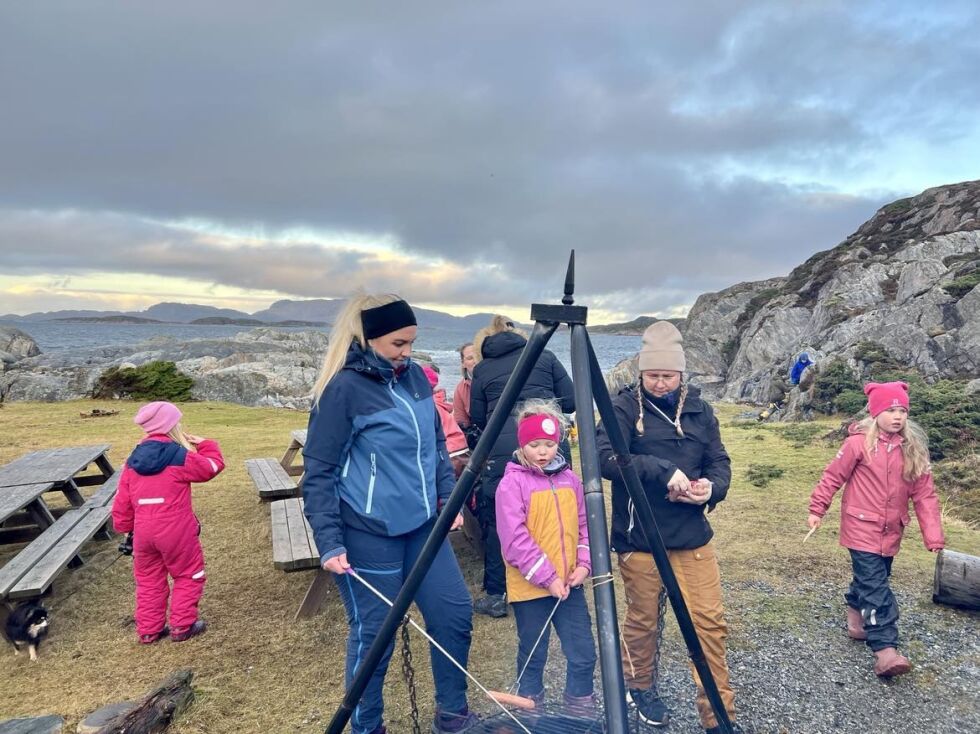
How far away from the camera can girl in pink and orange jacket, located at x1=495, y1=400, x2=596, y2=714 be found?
11.0ft

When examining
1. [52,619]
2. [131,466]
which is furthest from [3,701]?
[131,466]

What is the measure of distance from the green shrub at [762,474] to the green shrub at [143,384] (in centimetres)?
1651

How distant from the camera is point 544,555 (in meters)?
3.40

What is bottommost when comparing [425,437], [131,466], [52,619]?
[52,619]

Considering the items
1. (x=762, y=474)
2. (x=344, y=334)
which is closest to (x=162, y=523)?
(x=344, y=334)

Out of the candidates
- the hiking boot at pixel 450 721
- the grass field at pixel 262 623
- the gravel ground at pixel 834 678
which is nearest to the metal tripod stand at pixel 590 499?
the hiking boot at pixel 450 721

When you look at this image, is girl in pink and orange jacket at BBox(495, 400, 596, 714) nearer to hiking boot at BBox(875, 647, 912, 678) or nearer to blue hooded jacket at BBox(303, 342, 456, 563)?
blue hooded jacket at BBox(303, 342, 456, 563)

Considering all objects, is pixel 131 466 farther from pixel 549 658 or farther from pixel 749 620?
pixel 749 620

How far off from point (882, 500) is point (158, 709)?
4.68 metres

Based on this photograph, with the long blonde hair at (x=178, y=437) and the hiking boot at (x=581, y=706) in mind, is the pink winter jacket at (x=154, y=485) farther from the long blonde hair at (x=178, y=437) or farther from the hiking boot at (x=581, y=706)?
the hiking boot at (x=581, y=706)

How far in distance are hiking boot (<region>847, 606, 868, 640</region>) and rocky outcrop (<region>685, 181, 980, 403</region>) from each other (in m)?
15.7

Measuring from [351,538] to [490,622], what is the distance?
7.61ft

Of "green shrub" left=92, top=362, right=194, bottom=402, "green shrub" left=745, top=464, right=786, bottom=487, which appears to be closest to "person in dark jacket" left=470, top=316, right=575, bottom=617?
"green shrub" left=745, top=464, right=786, bottom=487

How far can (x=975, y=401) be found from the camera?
11.7 meters
